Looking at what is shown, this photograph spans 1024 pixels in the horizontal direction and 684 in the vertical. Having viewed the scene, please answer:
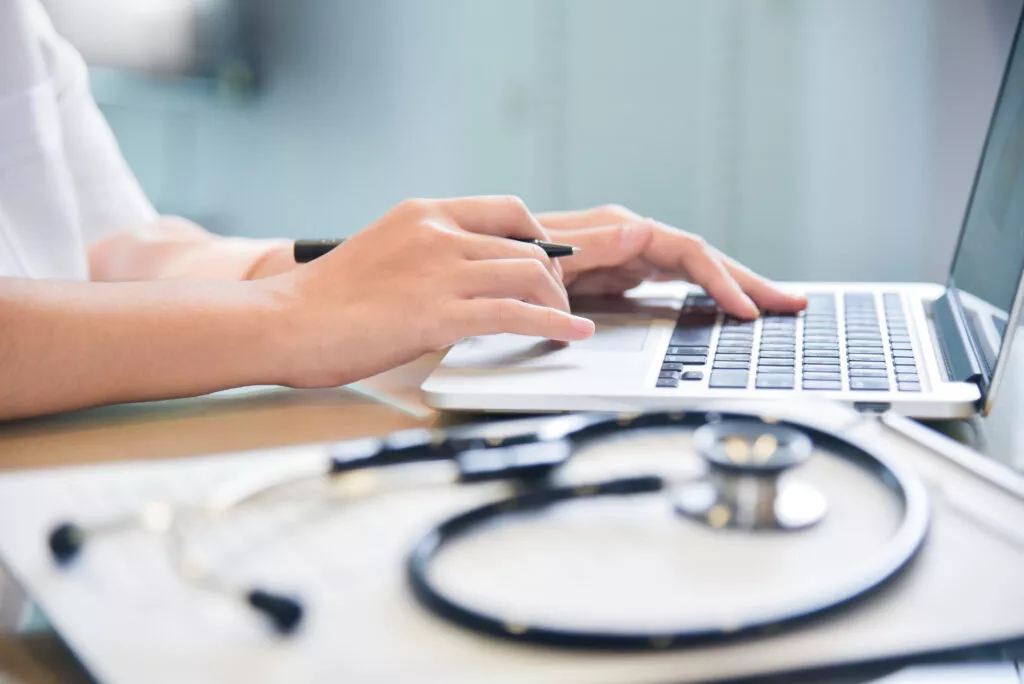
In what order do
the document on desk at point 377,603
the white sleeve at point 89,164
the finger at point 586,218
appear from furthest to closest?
the white sleeve at point 89,164, the finger at point 586,218, the document on desk at point 377,603

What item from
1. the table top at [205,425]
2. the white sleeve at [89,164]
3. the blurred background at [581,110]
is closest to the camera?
the table top at [205,425]

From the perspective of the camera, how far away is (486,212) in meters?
0.62

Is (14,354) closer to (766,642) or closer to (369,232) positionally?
(369,232)

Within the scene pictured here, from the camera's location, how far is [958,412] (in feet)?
1.48

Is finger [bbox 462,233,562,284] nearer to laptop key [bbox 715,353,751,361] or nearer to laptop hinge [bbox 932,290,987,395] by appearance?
laptop key [bbox 715,353,751,361]

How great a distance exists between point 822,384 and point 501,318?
182 millimetres

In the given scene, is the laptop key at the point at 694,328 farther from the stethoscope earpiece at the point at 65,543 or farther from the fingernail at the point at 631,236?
the stethoscope earpiece at the point at 65,543

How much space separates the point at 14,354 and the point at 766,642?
0.41 meters

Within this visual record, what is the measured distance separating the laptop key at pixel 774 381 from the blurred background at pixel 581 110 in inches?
65.3

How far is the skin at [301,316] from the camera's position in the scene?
0.50 meters

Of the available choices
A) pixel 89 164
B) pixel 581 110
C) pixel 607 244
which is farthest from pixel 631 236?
pixel 581 110

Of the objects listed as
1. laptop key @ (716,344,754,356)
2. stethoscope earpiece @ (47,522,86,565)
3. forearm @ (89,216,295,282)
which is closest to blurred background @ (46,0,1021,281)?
forearm @ (89,216,295,282)

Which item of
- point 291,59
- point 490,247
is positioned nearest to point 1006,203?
point 490,247

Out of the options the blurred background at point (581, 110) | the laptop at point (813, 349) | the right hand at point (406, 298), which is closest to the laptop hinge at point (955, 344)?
the laptop at point (813, 349)
